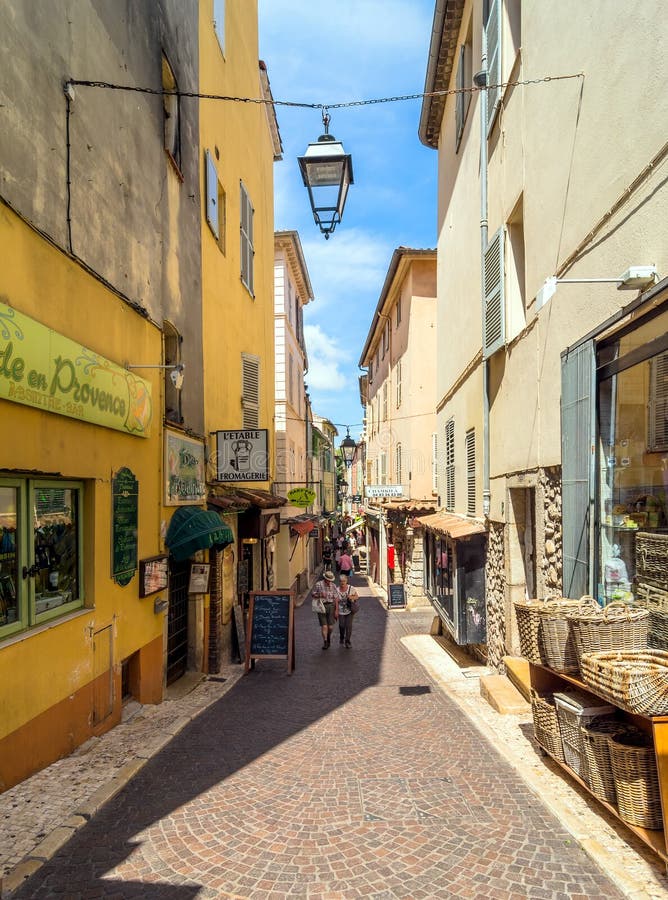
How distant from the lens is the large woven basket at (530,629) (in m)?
4.97

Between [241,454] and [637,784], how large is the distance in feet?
28.3

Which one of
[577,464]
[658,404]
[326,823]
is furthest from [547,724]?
[658,404]

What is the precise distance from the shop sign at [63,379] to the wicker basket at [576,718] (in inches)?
194

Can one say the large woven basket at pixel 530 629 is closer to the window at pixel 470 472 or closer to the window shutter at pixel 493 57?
the window at pixel 470 472

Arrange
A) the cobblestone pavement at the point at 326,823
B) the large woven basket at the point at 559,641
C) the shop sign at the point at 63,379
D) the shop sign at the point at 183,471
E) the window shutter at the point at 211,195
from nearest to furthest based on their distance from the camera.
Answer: the cobblestone pavement at the point at 326,823 < the large woven basket at the point at 559,641 < the shop sign at the point at 63,379 < the shop sign at the point at 183,471 < the window shutter at the point at 211,195

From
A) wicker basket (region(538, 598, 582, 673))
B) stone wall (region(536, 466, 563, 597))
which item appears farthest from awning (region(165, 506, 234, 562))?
wicker basket (region(538, 598, 582, 673))

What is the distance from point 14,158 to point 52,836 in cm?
526

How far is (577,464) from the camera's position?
6.15 metres

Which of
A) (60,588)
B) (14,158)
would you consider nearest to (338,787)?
(60,588)

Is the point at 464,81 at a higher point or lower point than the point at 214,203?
higher

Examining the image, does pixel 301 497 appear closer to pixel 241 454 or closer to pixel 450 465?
pixel 450 465

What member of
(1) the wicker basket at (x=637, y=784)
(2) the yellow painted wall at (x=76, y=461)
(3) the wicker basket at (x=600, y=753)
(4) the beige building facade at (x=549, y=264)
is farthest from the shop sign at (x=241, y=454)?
(1) the wicker basket at (x=637, y=784)

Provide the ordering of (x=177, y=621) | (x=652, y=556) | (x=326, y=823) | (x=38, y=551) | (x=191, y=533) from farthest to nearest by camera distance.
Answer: (x=177, y=621)
(x=191, y=533)
(x=38, y=551)
(x=652, y=556)
(x=326, y=823)

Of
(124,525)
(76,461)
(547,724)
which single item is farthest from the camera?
(124,525)
